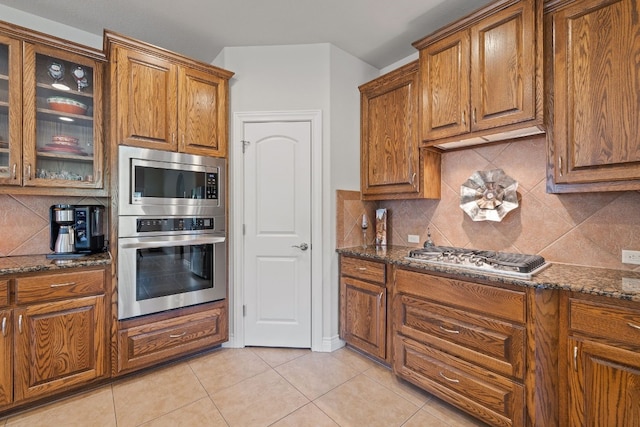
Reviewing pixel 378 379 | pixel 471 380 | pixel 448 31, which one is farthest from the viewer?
pixel 378 379

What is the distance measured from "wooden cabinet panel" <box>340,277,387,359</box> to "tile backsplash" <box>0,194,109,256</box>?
2.39 m

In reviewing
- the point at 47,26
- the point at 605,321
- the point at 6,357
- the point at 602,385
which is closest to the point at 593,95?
the point at 605,321

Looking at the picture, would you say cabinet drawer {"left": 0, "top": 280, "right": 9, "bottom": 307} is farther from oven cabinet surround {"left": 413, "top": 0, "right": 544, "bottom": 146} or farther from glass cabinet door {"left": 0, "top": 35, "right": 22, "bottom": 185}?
oven cabinet surround {"left": 413, "top": 0, "right": 544, "bottom": 146}

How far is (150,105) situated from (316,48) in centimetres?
148

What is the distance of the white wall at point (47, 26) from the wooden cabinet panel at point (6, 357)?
6.84 feet

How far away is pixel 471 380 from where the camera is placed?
5.45 feet

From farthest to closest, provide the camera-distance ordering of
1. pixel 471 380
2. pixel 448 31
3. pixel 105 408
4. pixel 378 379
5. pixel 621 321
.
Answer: pixel 378 379, pixel 448 31, pixel 105 408, pixel 471 380, pixel 621 321

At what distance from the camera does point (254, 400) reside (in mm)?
1892

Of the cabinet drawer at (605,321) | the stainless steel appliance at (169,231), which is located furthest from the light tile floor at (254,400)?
the cabinet drawer at (605,321)

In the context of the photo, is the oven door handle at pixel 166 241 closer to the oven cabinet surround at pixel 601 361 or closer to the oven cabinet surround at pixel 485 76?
the oven cabinet surround at pixel 485 76

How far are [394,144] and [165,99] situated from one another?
1.89 metres

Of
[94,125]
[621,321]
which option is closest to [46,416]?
[94,125]

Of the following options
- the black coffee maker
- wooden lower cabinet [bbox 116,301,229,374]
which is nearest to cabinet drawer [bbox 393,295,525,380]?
wooden lower cabinet [bbox 116,301,229,374]

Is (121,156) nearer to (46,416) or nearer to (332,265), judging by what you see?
(46,416)
